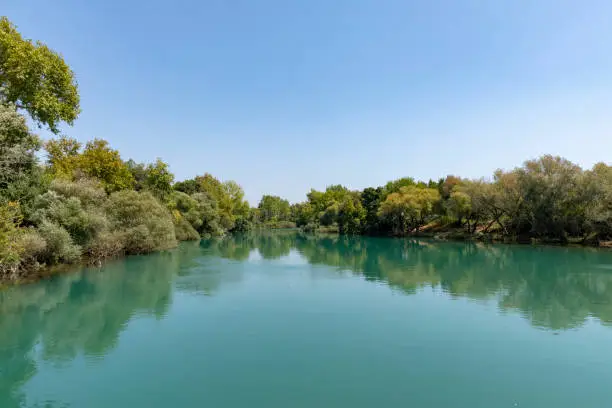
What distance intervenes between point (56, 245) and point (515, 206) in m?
50.5

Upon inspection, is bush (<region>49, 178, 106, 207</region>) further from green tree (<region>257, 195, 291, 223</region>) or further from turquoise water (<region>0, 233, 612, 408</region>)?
green tree (<region>257, 195, 291, 223</region>)

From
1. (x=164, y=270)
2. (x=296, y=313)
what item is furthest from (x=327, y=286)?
(x=164, y=270)

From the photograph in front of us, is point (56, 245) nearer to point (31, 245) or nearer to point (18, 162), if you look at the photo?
point (31, 245)

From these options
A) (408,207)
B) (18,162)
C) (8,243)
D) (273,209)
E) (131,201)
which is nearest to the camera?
(8,243)

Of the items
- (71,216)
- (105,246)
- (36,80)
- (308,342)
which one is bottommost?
(308,342)

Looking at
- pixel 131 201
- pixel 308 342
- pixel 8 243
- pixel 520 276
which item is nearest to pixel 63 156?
pixel 131 201

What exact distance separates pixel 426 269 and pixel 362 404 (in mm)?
22191

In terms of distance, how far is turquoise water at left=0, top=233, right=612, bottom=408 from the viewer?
8.66 meters

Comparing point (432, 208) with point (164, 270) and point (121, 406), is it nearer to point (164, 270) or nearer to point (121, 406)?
point (164, 270)

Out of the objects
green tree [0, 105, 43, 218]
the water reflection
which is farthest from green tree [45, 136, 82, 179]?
the water reflection

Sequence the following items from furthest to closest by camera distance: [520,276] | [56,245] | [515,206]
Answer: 1. [515,206]
2. [520,276]
3. [56,245]

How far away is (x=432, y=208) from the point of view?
6531 cm

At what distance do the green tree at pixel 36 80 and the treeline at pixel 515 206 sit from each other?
157 feet

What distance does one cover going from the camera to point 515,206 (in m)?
49.0
